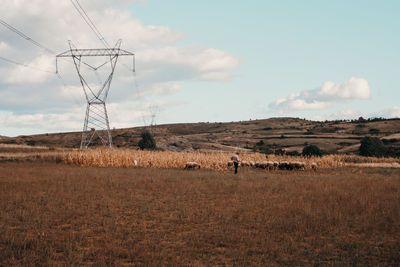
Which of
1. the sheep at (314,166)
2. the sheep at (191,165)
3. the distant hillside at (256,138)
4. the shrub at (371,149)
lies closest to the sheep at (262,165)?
the sheep at (314,166)

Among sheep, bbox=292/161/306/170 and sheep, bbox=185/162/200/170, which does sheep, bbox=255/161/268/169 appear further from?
sheep, bbox=185/162/200/170

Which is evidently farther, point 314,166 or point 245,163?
point 245,163

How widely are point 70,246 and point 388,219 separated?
415 inches

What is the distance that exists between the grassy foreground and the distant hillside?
61.4 m

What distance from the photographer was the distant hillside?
292ft

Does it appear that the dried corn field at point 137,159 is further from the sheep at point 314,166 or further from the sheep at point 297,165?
the sheep at point 314,166

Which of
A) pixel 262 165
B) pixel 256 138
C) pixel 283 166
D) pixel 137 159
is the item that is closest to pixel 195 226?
pixel 137 159

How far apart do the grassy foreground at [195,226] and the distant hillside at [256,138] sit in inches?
2416

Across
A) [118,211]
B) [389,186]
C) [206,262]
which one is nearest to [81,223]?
[118,211]

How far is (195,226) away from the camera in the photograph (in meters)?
12.0

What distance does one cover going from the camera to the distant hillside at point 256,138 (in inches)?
3499

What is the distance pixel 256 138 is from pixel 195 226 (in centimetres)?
10331

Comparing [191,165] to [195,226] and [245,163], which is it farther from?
[195,226]

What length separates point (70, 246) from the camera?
9477 mm
